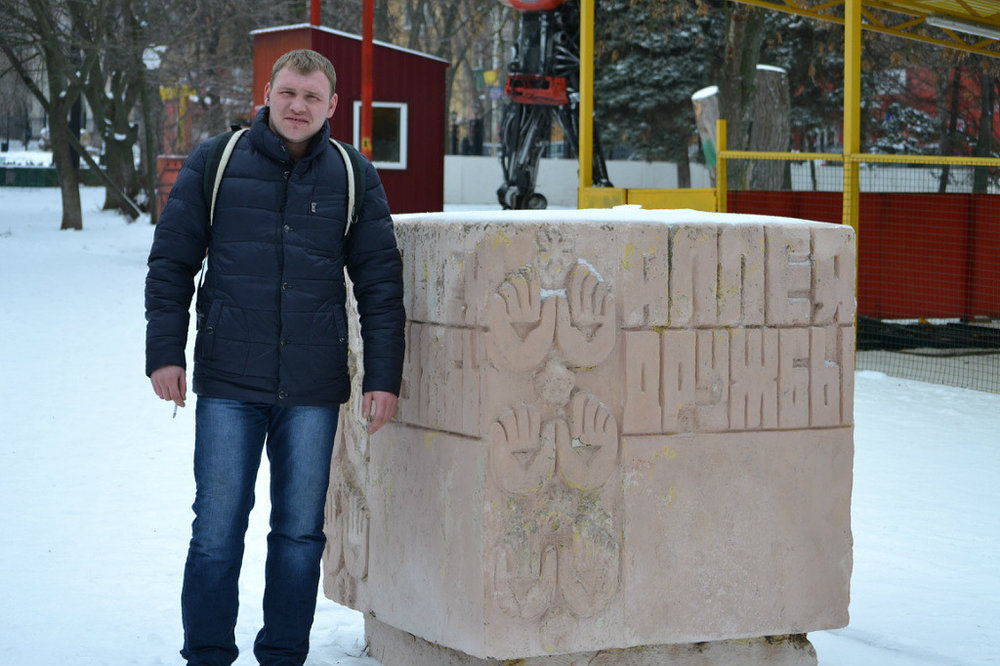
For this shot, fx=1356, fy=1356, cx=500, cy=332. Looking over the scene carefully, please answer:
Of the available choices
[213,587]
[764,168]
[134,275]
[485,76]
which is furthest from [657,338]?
[485,76]

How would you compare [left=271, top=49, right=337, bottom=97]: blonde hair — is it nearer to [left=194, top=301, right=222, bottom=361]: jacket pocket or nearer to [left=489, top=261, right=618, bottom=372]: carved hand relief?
[left=194, top=301, right=222, bottom=361]: jacket pocket

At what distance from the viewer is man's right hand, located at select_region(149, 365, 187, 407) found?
3.40 metres

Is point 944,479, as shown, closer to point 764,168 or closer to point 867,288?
point 867,288

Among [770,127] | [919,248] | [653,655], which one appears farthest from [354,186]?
[770,127]

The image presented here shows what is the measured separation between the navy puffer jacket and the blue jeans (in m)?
0.10

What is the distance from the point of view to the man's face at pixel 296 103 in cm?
345

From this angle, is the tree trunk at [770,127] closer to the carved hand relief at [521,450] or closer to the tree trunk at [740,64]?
the tree trunk at [740,64]

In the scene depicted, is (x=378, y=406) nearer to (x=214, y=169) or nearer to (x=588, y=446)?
(x=588, y=446)

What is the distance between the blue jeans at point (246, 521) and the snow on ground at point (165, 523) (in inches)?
16.5

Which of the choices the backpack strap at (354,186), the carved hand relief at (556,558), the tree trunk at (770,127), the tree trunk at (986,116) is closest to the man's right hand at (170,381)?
the backpack strap at (354,186)

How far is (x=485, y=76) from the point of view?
41344 millimetres

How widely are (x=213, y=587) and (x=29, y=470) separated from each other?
3.36m

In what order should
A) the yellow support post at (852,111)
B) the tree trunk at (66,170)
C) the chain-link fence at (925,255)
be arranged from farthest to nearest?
the tree trunk at (66,170)
the chain-link fence at (925,255)
the yellow support post at (852,111)

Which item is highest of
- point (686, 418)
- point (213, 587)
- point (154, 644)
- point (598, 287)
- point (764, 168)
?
point (764, 168)
